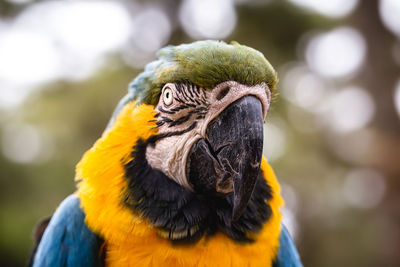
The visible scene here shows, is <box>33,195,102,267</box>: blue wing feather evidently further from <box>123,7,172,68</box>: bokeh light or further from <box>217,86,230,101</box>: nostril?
<box>123,7,172,68</box>: bokeh light

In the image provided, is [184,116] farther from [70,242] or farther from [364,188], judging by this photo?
[364,188]

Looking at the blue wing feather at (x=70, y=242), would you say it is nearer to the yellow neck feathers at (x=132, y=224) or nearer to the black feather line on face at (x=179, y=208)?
the yellow neck feathers at (x=132, y=224)

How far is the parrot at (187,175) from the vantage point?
1.32 meters

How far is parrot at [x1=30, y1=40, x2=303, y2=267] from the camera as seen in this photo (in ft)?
4.32

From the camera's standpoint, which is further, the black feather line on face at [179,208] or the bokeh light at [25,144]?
the bokeh light at [25,144]

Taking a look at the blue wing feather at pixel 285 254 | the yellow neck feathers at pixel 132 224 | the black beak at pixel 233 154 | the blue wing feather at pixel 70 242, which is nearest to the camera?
the black beak at pixel 233 154

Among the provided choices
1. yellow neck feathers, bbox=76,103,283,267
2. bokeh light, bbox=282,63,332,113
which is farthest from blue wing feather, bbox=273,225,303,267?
bokeh light, bbox=282,63,332,113

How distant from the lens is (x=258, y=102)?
1345 mm

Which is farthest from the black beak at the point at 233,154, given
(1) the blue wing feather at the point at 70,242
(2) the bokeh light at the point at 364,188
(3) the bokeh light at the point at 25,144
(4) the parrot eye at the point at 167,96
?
(2) the bokeh light at the point at 364,188

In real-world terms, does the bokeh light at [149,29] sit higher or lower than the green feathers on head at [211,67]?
higher

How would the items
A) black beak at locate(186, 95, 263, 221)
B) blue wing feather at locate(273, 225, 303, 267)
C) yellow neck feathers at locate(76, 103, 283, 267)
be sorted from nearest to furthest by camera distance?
black beak at locate(186, 95, 263, 221), yellow neck feathers at locate(76, 103, 283, 267), blue wing feather at locate(273, 225, 303, 267)

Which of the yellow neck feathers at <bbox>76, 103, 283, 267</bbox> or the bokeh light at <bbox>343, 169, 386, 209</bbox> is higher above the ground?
the yellow neck feathers at <bbox>76, 103, 283, 267</bbox>

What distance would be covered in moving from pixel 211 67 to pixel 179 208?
0.60 meters

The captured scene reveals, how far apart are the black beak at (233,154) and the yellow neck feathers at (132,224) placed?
0.23m
